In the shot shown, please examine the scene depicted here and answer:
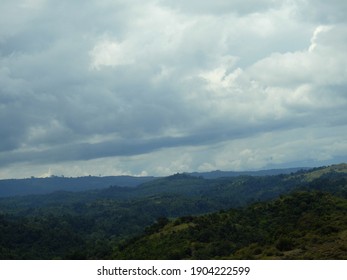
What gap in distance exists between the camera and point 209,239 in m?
129

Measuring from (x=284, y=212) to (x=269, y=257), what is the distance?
9373cm
